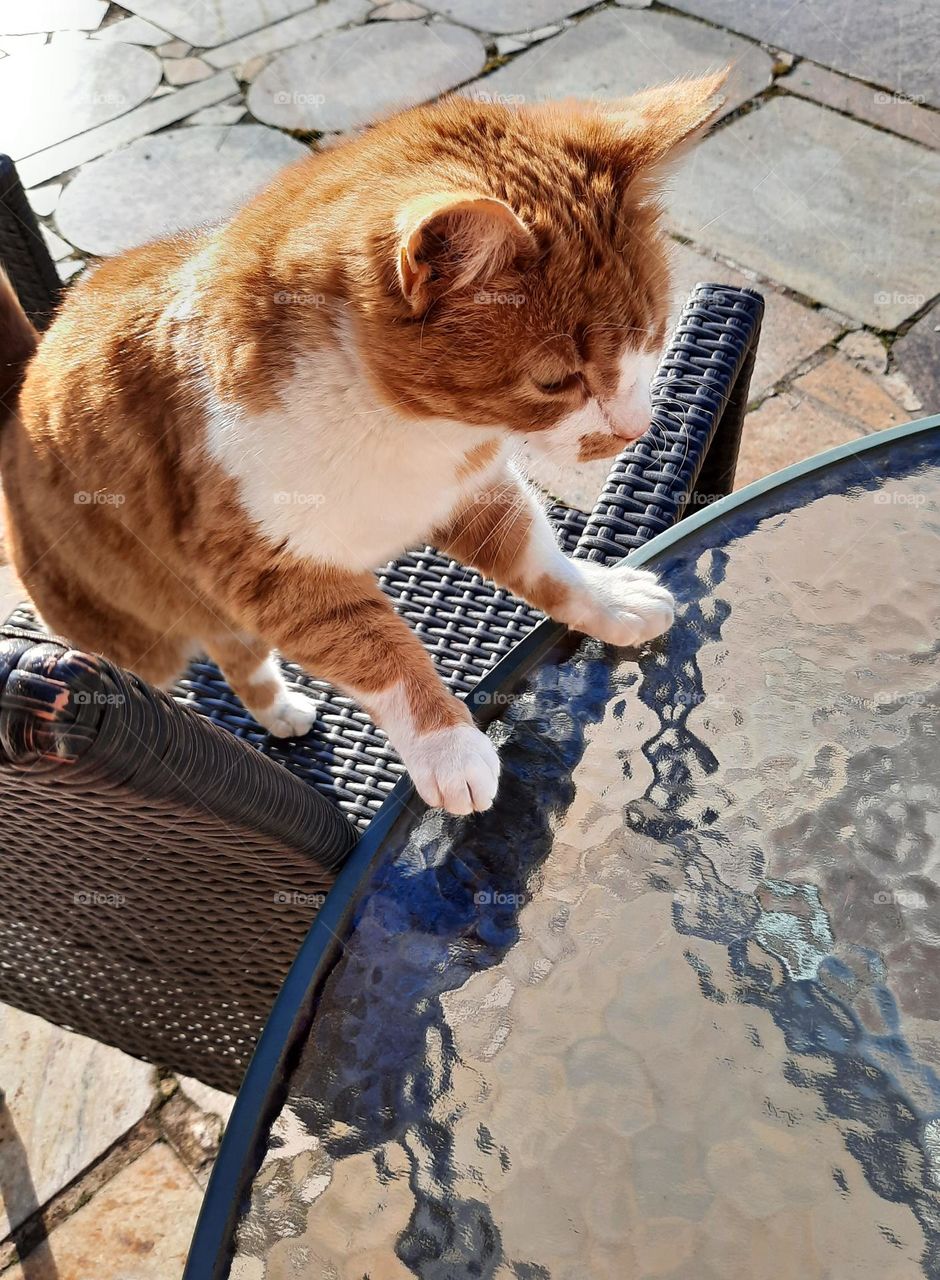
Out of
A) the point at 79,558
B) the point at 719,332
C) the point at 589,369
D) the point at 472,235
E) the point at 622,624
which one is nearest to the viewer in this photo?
the point at 472,235

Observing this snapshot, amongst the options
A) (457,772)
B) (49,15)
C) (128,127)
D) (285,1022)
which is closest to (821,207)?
(128,127)

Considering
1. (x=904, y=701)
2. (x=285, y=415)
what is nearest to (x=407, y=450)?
(x=285, y=415)

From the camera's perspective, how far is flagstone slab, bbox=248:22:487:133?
305 cm

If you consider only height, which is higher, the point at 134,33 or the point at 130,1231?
the point at 134,33

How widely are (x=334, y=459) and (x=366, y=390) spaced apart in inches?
3.0

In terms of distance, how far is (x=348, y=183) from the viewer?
1068 mm

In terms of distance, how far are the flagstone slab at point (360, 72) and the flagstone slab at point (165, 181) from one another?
14 cm

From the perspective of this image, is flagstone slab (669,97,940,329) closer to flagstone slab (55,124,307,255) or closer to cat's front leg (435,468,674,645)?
flagstone slab (55,124,307,255)

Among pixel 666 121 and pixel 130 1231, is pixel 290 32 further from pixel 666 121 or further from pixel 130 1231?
pixel 130 1231

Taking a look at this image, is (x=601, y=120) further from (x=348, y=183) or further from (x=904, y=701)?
(x=904, y=701)

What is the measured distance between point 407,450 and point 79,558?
423mm

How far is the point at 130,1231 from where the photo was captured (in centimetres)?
144

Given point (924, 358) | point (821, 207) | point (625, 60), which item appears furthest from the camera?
point (625, 60)

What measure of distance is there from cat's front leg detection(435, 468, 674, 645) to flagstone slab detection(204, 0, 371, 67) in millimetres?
2592
